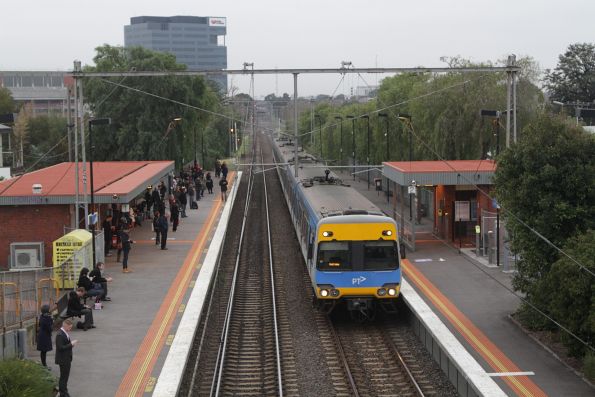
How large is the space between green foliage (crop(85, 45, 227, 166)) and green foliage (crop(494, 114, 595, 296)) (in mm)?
44050

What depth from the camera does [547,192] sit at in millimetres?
18234

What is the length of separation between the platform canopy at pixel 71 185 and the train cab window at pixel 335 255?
10.1 meters

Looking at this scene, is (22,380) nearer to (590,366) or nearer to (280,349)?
(280,349)

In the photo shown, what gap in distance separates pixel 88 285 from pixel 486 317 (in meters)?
9.83

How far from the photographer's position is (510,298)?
877 inches

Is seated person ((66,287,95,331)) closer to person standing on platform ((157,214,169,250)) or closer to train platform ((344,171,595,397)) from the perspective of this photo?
train platform ((344,171,595,397))

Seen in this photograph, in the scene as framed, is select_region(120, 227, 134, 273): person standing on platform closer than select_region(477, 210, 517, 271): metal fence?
Yes

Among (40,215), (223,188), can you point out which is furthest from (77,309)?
(223,188)

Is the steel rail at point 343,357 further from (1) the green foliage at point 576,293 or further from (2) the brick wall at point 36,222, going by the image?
(2) the brick wall at point 36,222

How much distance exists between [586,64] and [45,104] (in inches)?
3986

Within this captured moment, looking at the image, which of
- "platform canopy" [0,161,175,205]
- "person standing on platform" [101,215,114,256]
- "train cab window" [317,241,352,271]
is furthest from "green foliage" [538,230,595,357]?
"person standing on platform" [101,215,114,256]

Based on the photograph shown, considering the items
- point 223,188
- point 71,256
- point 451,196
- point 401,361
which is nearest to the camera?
point 401,361

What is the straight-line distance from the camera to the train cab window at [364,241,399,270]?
66.5 ft

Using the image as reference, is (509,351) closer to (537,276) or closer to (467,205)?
(537,276)
